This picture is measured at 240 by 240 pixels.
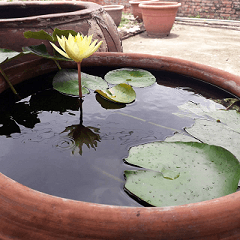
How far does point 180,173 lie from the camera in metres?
0.54

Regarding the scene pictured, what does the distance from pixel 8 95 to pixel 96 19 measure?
591 millimetres

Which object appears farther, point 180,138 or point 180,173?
point 180,138

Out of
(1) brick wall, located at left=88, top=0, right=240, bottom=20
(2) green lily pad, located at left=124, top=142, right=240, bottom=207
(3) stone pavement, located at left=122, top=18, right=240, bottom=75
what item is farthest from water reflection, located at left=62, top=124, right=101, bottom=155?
(1) brick wall, located at left=88, top=0, right=240, bottom=20

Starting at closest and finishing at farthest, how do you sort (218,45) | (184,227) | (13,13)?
(184,227), (13,13), (218,45)

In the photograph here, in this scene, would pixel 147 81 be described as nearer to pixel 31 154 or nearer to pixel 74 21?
pixel 74 21

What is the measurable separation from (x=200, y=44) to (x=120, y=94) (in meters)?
3.01

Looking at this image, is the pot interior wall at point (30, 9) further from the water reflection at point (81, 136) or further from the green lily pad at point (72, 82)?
the water reflection at point (81, 136)

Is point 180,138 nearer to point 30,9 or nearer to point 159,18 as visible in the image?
point 30,9

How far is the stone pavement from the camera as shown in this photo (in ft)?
8.95

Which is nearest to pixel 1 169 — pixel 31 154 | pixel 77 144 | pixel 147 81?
pixel 31 154

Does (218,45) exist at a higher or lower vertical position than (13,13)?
lower

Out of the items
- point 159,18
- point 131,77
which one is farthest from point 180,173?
point 159,18

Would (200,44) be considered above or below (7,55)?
below

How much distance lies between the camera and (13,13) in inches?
59.7
